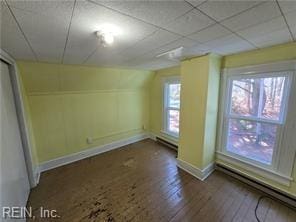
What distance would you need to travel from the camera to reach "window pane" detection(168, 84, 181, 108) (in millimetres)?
3506

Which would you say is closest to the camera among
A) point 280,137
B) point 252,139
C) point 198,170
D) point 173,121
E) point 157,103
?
point 280,137

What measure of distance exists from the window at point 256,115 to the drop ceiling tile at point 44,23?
94.9 inches

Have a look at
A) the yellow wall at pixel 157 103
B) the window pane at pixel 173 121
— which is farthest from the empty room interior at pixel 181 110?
the window pane at pixel 173 121

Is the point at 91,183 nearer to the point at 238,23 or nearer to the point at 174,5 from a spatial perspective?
the point at 174,5

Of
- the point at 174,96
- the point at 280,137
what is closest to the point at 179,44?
the point at 280,137

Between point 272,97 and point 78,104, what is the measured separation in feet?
11.3

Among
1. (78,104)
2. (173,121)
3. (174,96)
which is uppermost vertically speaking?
(174,96)

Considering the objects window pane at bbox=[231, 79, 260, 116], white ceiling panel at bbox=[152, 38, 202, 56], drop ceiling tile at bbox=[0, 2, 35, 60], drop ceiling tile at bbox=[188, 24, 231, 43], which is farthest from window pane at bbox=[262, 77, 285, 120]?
drop ceiling tile at bbox=[0, 2, 35, 60]

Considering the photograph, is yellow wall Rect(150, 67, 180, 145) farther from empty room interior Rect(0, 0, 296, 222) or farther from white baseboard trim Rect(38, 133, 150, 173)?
white baseboard trim Rect(38, 133, 150, 173)

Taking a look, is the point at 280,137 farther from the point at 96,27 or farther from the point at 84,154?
the point at 84,154

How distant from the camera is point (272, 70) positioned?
1.92 metres

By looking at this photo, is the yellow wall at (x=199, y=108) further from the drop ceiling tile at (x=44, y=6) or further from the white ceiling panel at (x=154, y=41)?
the drop ceiling tile at (x=44, y=6)

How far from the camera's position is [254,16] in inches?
41.5

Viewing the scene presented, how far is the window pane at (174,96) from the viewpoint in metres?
3.51
